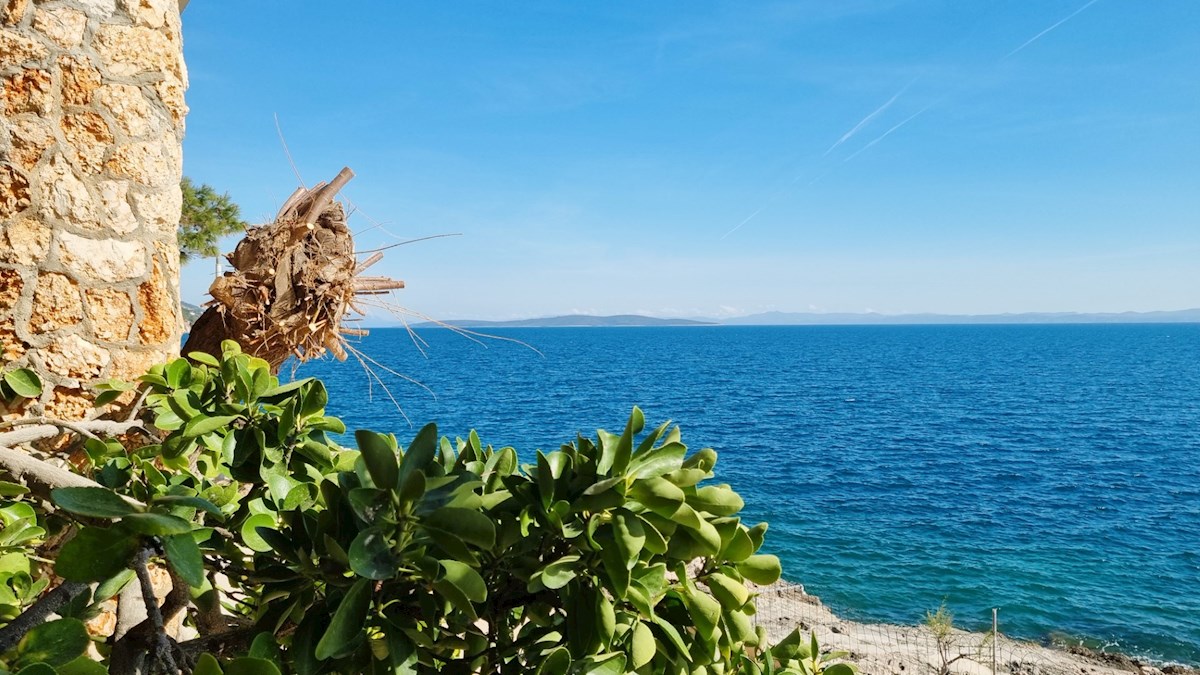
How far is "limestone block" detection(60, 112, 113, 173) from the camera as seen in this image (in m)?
2.79

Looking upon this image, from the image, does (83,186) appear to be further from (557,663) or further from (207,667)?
(557,663)

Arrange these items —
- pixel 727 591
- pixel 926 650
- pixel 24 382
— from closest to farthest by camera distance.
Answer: pixel 727 591
pixel 24 382
pixel 926 650

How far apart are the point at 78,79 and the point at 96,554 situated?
2462mm

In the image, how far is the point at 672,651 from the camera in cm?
128

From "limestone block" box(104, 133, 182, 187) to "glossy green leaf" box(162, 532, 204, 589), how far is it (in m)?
2.37

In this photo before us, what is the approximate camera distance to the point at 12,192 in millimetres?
2723

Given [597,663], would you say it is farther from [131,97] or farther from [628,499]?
[131,97]

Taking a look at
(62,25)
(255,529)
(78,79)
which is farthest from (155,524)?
(62,25)

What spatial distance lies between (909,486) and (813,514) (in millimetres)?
5166

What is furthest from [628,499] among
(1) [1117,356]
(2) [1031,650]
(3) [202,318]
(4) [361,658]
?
(1) [1117,356]

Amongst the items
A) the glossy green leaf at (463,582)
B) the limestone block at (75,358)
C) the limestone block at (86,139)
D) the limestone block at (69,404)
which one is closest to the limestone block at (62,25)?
the limestone block at (86,139)

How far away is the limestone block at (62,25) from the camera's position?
274cm

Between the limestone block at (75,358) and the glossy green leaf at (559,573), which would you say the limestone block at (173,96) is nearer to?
the limestone block at (75,358)

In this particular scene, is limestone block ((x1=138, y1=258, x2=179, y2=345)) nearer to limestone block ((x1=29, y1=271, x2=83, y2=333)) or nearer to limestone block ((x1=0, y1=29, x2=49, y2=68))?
limestone block ((x1=29, y1=271, x2=83, y2=333))
